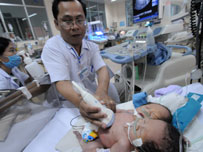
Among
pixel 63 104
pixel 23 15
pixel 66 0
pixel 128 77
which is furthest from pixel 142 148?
pixel 23 15

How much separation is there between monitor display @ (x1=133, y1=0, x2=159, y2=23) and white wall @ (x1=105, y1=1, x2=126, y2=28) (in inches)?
287

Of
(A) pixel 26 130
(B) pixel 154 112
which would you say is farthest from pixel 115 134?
(A) pixel 26 130

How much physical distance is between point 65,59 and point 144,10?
1.27 meters

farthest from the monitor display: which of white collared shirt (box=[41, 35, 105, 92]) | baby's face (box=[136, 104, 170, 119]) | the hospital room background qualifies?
baby's face (box=[136, 104, 170, 119])

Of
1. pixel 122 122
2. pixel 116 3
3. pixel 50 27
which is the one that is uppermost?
pixel 116 3

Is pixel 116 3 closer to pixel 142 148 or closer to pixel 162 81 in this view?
pixel 162 81

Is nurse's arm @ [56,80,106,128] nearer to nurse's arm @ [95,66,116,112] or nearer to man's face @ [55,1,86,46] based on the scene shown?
nurse's arm @ [95,66,116,112]

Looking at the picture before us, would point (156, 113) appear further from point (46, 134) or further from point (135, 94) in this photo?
point (46, 134)

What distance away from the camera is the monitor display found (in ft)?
4.68

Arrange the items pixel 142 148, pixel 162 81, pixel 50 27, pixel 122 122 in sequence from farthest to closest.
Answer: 1. pixel 50 27
2. pixel 162 81
3. pixel 122 122
4. pixel 142 148

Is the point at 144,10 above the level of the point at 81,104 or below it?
above

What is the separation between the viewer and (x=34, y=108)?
0.95m

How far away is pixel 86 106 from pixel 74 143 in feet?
1.04

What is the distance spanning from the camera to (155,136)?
0.66 meters
